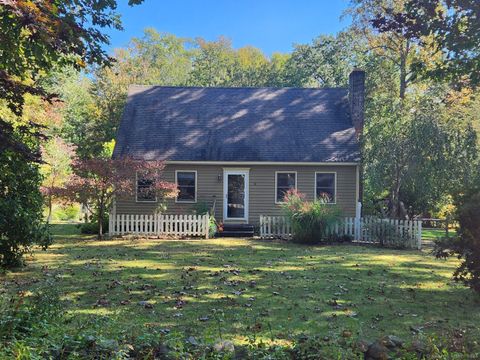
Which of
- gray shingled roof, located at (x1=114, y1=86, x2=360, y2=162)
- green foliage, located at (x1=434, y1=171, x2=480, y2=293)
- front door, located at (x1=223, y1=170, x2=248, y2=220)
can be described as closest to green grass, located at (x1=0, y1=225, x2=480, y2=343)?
green foliage, located at (x1=434, y1=171, x2=480, y2=293)

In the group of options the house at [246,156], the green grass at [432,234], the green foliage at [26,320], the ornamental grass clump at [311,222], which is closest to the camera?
the green foliage at [26,320]

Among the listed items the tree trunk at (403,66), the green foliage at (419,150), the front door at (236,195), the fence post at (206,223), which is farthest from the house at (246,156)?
the tree trunk at (403,66)

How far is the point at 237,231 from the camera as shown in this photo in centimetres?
1812

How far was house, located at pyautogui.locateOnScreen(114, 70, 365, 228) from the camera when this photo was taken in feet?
62.7

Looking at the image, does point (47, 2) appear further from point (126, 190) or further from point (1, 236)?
point (126, 190)

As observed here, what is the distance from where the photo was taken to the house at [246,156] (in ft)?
62.7

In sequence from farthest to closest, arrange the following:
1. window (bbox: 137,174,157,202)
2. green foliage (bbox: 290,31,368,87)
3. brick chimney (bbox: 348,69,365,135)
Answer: green foliage (bbox: 290,31,368,87), brick chimney (bbox: 348,69,365,135), window (bbox: 137,174,157,202)

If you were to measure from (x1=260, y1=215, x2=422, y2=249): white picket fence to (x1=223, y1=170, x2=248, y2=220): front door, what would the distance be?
2431mm

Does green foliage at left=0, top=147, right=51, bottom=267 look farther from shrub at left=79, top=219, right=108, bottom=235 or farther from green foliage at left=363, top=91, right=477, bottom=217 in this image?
green foliage at left=363, top=91, right=477, bottom=217

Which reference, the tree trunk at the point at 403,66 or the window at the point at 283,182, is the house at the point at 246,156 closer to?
the window at the point at 283,182

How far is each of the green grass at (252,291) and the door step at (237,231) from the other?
4968mm

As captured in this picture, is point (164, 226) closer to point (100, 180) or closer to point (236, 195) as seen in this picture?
point (100, 180)

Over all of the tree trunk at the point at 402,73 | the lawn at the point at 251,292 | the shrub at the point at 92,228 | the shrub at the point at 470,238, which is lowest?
the lawn at the point at 251,292

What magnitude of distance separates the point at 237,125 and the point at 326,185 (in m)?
5.20
